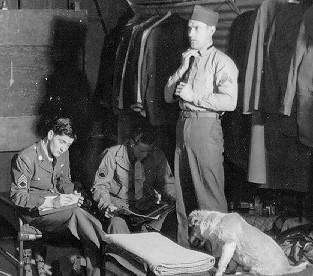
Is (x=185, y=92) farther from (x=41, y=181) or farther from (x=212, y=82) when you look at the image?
(x=41, y=181)

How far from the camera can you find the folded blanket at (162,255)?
11.4ft

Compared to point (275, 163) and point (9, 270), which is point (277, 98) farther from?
point (9, 270)

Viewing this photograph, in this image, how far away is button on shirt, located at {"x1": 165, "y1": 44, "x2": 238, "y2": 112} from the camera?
4688 millimetres

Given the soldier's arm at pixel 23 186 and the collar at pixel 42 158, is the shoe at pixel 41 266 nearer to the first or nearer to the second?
the soldier's arm at pixel 23 186

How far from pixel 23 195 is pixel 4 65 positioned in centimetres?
175

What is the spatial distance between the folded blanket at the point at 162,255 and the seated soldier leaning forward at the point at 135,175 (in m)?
1.33

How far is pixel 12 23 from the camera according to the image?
629 centimetres

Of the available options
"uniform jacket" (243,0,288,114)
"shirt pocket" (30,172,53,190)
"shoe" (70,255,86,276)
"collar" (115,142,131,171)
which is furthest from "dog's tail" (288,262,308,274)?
"shirt pocket" (30,172,53,190)

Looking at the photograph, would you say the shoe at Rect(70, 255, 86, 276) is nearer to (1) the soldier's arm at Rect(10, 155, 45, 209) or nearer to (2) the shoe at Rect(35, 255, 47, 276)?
(2) the shoe at Rect(35, 255, 47, 276)

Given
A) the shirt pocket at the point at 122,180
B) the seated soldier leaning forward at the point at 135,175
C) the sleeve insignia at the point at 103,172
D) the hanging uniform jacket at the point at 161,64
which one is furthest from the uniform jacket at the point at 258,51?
the sleeve insignia at the point at 103,172

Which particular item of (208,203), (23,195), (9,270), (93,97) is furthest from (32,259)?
(93,97)

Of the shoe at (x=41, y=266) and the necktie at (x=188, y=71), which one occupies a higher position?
the necktie at (x=188, y=71)

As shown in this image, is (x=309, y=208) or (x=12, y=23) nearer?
(x=309, y=208)

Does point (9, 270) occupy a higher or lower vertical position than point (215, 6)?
lower
